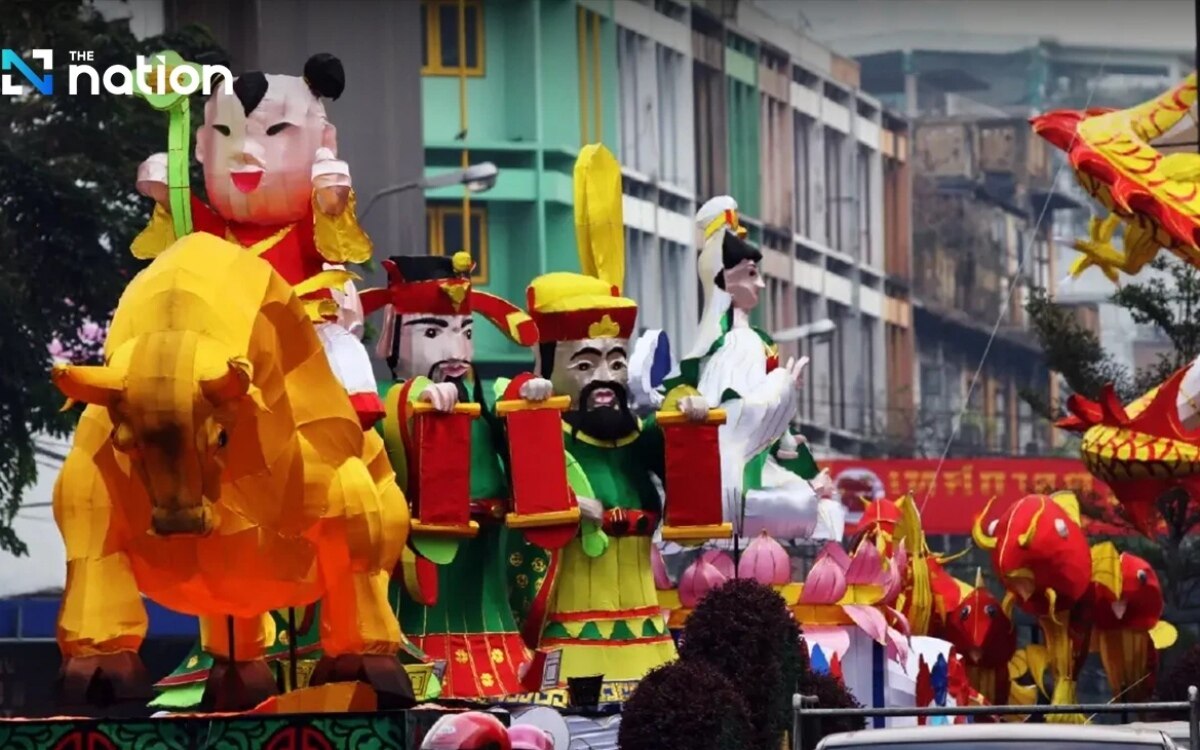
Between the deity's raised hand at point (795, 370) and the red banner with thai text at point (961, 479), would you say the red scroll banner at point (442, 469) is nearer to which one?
the deity's raised hand at point (795, 370)

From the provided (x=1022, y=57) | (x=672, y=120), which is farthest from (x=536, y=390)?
(x=1022, y=57)

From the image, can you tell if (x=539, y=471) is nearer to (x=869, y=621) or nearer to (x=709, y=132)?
(x=869, y=621)

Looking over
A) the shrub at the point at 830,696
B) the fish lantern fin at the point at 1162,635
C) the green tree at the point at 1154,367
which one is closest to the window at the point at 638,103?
the green tree at the point at 1154,367

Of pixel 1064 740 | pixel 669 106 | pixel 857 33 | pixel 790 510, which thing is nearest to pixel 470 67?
pixel 669 106

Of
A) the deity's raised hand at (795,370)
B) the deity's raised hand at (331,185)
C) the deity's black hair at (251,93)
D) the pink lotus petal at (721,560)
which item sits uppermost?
the deity's black hair at (251,93)

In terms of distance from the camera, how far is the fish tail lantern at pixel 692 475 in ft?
44.6

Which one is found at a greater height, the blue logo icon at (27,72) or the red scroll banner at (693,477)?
the blue logo icon at (27,72)

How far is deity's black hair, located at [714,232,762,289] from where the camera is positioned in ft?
51.4

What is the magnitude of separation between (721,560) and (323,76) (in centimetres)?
455

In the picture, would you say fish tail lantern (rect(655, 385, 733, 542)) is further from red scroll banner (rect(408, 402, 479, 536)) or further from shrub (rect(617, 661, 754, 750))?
shrub (rect(617, 661, 754, 750))

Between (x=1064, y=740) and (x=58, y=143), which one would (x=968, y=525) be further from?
(x=1064, y=740)

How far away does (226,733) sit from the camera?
964cm

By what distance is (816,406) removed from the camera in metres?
40.0

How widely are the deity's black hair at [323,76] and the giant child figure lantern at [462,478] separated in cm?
122
